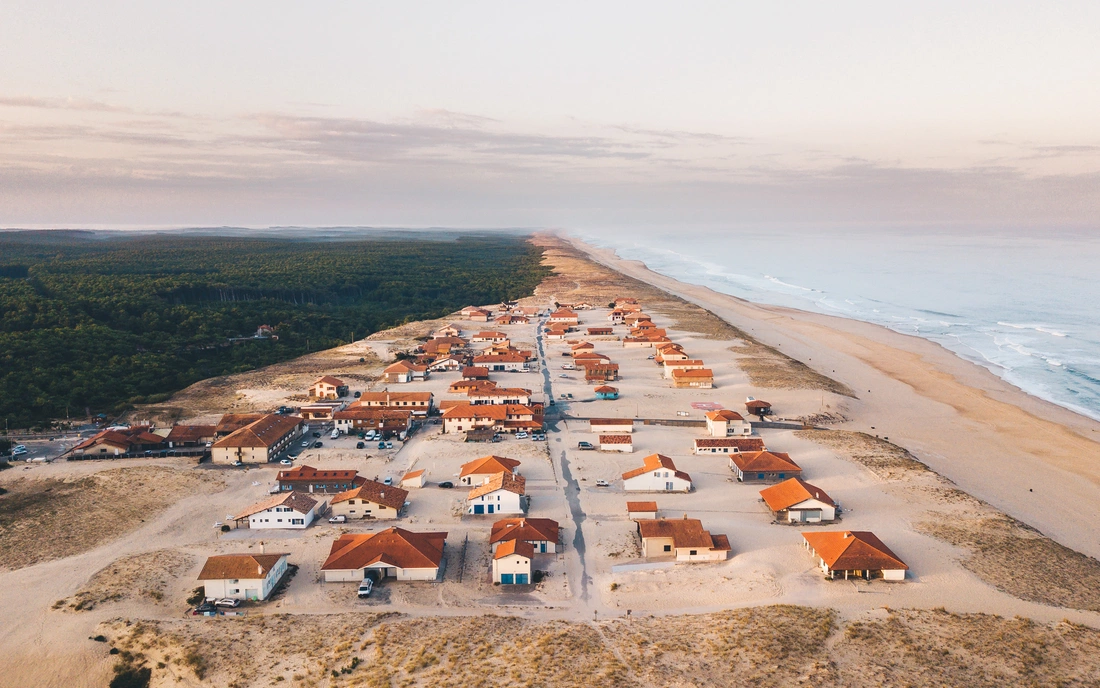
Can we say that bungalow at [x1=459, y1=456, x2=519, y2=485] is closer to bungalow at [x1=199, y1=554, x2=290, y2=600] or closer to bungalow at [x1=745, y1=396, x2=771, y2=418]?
bungalow at [x1=199, y1=554, x2=290, y2=600]

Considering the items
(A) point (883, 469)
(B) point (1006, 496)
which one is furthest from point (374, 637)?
(B) point (1006, 496)

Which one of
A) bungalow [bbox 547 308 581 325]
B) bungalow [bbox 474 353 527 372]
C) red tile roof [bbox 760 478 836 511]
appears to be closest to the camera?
red tile roof [bbox 760 478 836 511]

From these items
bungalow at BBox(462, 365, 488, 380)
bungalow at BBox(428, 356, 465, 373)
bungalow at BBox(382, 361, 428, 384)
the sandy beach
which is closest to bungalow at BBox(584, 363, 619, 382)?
the sandy beach

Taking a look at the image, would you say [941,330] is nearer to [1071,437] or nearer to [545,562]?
[1071,437]

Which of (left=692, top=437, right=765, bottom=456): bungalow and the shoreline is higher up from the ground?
(left=692, top=437, right=765, bottom=456): bungalow

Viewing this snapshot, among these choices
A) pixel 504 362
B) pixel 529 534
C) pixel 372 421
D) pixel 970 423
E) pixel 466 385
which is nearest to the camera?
pixel 529 534

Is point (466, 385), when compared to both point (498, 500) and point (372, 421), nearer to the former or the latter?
point (372, 421)

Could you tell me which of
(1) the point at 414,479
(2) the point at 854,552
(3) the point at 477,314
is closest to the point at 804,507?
(2) the point at 854,552

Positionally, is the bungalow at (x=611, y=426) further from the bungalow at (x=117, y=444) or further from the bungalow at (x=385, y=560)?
the bungalow at (x=117, y=444)
